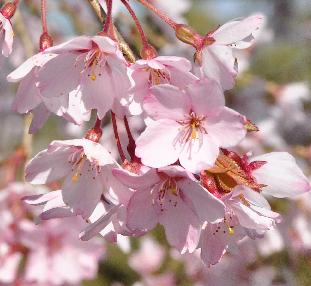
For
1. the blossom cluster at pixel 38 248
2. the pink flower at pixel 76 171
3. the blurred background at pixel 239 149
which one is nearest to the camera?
the pink flower at pixel 76 171

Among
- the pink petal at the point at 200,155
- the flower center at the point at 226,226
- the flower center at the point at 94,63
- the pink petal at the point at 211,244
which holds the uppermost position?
the flower center at the point at 94,63

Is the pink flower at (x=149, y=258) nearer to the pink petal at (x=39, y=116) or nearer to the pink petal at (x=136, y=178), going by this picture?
the pink petal at (x=39, y=116)

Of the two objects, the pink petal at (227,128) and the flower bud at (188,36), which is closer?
the pink petal at (227,128)

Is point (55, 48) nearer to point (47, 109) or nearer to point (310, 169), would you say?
point (47, 109)

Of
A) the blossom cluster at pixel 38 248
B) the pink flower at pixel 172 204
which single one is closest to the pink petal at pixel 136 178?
the pink flower at pixel 172 204

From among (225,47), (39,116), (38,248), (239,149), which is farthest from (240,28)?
(239,149)

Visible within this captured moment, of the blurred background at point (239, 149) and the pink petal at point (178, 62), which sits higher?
the pink petal at point (178, 62)

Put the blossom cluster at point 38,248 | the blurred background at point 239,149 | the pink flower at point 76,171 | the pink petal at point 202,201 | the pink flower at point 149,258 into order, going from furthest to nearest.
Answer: the pink flower at point 149,258, the blurred background at point 239,149, the blossom cluster at point 38,248, the pink flower at point 76,171, the pink petal at point 202,201
